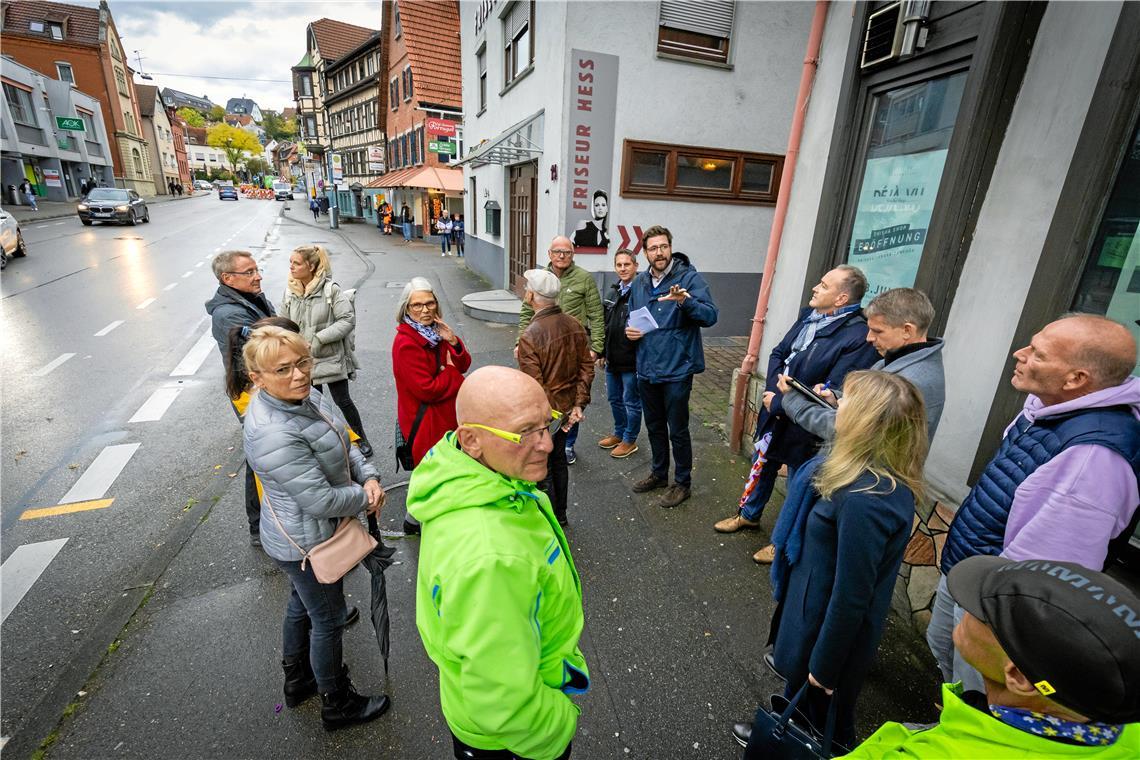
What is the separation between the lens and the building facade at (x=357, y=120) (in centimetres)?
3133

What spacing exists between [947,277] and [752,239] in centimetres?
679

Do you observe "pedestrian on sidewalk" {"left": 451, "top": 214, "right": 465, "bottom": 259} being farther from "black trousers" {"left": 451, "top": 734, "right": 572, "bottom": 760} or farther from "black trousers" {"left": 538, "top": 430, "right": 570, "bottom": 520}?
"black trousers" {"left": 451, "top": 734, "right": 572, "bottom": 760}

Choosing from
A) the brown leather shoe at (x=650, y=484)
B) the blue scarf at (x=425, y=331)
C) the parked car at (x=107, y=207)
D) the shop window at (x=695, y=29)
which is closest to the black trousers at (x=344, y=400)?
the blue scarf at (x=425, y=331)

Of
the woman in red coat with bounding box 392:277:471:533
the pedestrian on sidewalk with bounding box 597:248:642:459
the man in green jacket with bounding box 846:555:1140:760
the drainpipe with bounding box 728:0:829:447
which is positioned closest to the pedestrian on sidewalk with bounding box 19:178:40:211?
the woman in red coat with bounding box 392:277:471:533

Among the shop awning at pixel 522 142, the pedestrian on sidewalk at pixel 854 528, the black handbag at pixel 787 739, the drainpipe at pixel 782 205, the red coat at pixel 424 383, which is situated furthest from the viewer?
the shop awning at pixel 522 142

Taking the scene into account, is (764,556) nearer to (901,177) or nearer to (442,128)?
(901,177)

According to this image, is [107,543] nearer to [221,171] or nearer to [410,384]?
[410,384]

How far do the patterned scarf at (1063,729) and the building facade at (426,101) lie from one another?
705 inches

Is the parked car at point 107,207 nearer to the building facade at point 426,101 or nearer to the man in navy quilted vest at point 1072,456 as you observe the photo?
the building facade at point 426,101

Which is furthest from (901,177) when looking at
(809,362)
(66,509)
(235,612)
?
(66,509)

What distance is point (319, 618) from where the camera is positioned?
222 cm

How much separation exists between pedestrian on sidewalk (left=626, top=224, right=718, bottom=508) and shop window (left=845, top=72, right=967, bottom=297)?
1300 mm

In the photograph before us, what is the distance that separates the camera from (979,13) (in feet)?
9.72

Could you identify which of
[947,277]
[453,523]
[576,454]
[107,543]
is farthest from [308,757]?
[947,277]
